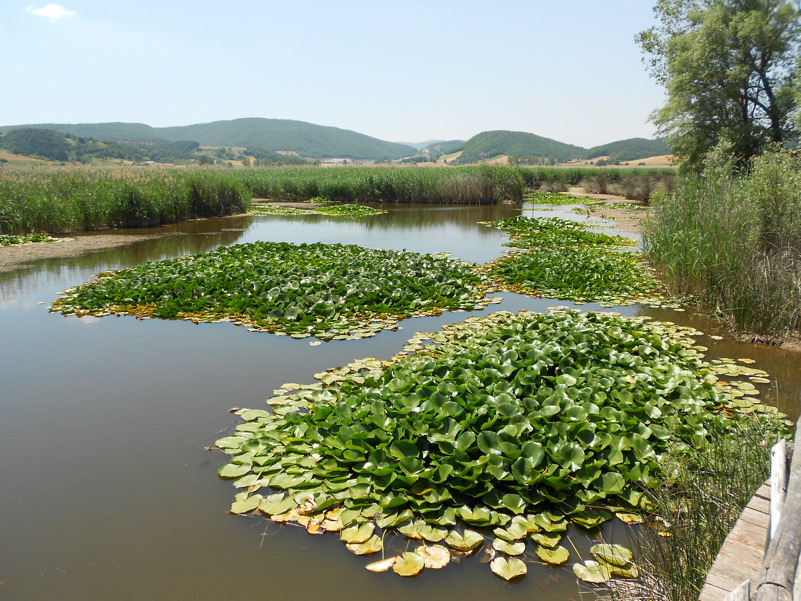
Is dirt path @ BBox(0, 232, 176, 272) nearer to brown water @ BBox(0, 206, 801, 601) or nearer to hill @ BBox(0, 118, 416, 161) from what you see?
brown water @ BBox(0, 206, 801, 601)

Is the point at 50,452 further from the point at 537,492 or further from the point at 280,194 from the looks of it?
the point at 280,194

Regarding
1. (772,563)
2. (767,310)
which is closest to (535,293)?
(767,310)

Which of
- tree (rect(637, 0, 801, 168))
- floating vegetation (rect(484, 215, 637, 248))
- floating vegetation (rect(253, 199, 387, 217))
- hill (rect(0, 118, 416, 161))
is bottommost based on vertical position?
floating vegetation (rect(484, 215, 637, 248))

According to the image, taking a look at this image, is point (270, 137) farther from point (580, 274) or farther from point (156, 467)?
point (156, 467)

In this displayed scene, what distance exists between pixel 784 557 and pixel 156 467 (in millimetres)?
3677

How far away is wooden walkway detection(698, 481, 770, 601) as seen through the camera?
4.69ft

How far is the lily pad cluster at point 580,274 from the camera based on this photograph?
8.27m

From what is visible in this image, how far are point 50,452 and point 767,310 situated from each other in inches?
290

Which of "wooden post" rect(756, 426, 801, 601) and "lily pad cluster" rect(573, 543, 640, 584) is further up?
"wooden post" rect(756, 426, 801, 601)

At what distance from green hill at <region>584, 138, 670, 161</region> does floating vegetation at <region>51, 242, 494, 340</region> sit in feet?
338

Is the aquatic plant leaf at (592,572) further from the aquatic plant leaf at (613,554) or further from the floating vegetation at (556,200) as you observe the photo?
the floating vegetation at (556,200)

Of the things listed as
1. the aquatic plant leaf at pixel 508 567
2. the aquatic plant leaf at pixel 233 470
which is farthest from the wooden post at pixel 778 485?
the aquatic plant leaf at pixel 233 470

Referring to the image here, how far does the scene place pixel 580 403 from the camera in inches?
155

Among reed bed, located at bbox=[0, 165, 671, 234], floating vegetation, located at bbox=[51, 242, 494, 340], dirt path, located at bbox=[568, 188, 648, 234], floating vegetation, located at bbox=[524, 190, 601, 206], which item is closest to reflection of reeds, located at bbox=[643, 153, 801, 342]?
floating vegetation, located at bbox=[51, 242, 494, 340]
